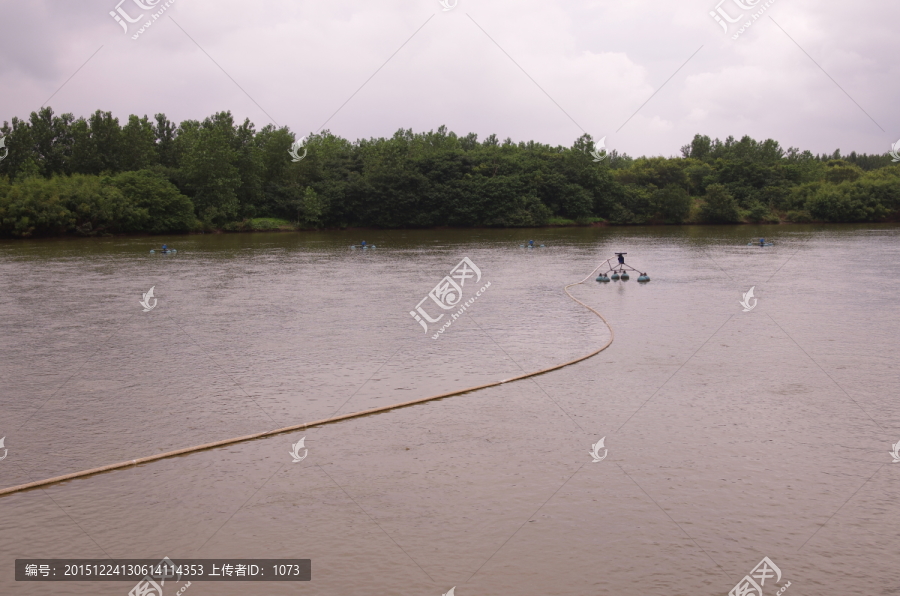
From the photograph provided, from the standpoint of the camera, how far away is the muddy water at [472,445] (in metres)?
7.54

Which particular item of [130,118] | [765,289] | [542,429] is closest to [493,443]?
[542,429]

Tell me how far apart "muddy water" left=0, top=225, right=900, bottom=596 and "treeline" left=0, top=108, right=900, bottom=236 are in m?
47.0

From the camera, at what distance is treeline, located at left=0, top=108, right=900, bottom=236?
6725 cm

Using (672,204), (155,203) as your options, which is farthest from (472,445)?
(672,204)

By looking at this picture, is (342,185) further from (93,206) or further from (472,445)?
(472,445)

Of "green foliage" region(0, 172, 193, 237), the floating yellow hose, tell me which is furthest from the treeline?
the floating yellow hose

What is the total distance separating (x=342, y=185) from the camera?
265 feet

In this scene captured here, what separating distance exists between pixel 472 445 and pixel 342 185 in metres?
72.7

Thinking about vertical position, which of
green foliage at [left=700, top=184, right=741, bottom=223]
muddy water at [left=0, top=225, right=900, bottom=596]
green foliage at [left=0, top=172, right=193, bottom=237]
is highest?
green foliage at [left=700, top=184, right=741, bottom=223]

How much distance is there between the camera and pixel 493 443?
10.6 meters

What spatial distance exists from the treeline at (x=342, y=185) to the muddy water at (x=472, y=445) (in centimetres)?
4697

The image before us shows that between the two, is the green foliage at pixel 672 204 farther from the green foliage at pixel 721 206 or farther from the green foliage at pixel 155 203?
the green foliage at pixel 155 203

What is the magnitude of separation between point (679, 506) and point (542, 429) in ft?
9.92

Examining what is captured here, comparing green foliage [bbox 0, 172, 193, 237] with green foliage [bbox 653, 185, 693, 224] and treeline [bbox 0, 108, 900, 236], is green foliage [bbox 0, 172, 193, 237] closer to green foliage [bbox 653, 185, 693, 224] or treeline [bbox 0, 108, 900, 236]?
treeline [bbox 0, 108, 900, 236]
